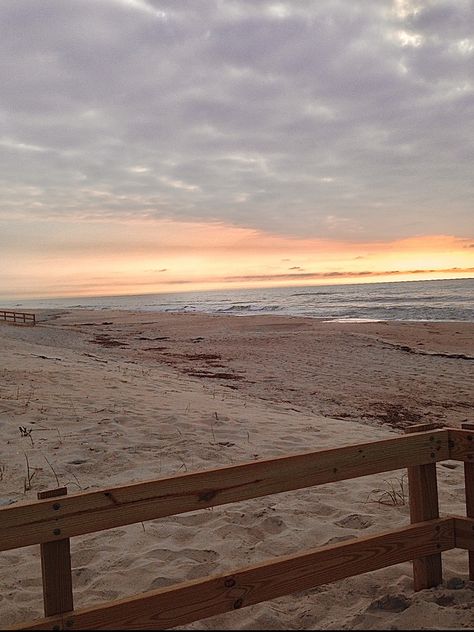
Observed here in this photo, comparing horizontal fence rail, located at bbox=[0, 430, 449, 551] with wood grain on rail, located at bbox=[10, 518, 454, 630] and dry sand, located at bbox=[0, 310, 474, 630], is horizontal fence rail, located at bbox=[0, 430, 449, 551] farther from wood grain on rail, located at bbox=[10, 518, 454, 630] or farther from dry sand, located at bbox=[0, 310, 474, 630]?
dry sand, located at bbox=[0, 310, 474, 630]

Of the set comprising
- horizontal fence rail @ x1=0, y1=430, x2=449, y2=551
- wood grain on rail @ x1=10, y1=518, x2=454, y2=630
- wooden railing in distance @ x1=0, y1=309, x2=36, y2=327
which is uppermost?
wooden railing in distance @ x1=0, y1=309, x2=36, y2=327

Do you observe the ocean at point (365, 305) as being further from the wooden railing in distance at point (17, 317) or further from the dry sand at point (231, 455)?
the dry sand at point (231, 455)

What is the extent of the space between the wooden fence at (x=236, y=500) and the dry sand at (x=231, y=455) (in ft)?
1.22

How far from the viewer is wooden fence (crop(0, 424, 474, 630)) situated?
8.16 ft

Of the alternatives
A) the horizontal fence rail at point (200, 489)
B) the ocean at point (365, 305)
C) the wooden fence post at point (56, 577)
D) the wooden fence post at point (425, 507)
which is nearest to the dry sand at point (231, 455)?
the wooden fence post at point (425, 507)

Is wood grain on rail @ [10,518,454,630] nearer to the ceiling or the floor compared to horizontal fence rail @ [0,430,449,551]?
nearer to the floor

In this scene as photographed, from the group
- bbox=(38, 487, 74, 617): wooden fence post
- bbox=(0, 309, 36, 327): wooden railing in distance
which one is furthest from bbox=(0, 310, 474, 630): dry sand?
bbox=(0, 309, 36, 327): wooden railing in distance

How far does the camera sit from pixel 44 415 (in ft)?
27.4

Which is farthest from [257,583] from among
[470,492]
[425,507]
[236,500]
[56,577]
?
[470,492]

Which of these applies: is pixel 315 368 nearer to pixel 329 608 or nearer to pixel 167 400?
pixel 167 400

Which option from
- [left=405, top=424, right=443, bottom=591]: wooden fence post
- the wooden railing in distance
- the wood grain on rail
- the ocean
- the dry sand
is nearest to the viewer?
the wood grain on rail

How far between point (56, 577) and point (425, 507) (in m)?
2.31

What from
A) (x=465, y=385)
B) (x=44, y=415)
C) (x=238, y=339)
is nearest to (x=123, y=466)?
(x=44, y=415)

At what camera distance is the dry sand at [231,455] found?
137 inches
